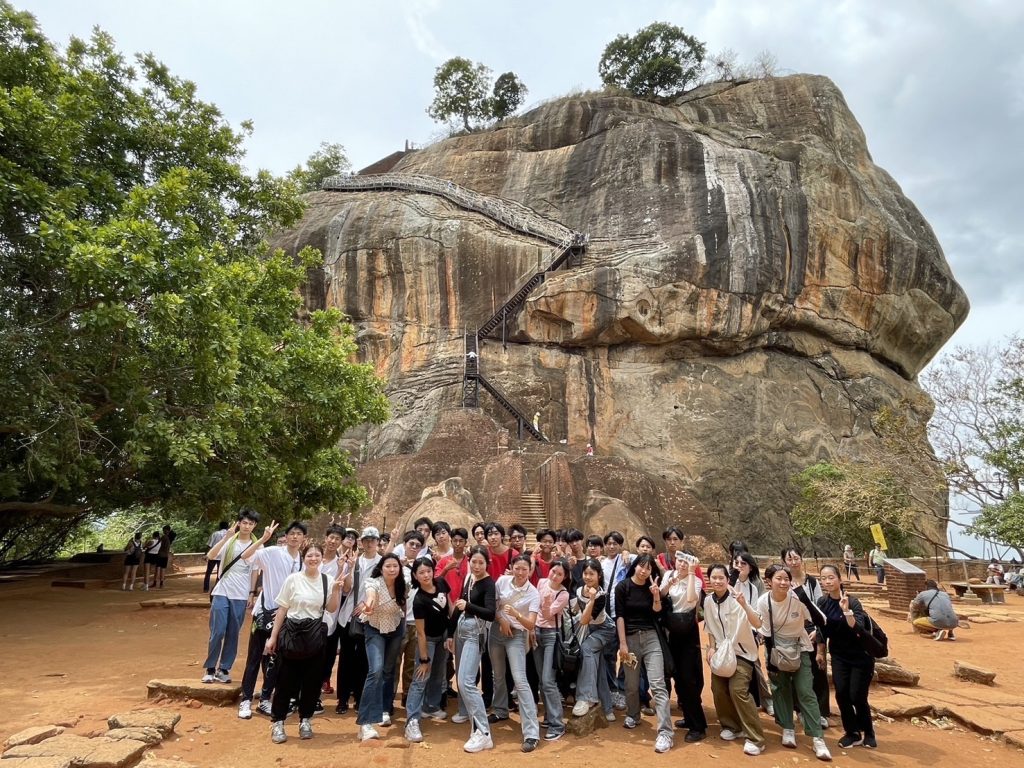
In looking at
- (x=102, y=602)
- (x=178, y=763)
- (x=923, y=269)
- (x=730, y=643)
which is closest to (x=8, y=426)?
(x=102, y=602)

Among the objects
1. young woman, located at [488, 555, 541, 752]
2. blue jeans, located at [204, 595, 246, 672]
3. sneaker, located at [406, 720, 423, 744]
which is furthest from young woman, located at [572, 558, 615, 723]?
blue jeans, located at [204, 595, 246, 672]

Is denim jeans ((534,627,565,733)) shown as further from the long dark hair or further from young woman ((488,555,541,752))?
the long dark hair

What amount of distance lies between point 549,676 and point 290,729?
78.3 inches

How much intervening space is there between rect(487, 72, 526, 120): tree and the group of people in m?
40.5

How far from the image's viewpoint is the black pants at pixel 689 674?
17.7 feet

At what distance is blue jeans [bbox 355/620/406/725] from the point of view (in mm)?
5109

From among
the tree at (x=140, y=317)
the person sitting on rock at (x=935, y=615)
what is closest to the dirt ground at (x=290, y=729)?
the person sitting on rock at (x=935, y=615)

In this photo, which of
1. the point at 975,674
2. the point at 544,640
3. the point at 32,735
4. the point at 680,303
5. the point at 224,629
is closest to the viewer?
the point at 32,735

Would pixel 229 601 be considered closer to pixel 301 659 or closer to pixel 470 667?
pixel 301 659

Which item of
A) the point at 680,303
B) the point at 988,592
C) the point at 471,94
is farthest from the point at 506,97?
the point at 988,592

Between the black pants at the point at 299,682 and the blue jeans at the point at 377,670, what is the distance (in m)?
0.36

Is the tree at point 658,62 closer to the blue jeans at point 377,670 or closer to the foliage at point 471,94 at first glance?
the foliage at point 471,94

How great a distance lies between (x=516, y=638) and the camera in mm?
5293

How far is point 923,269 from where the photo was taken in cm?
3141
